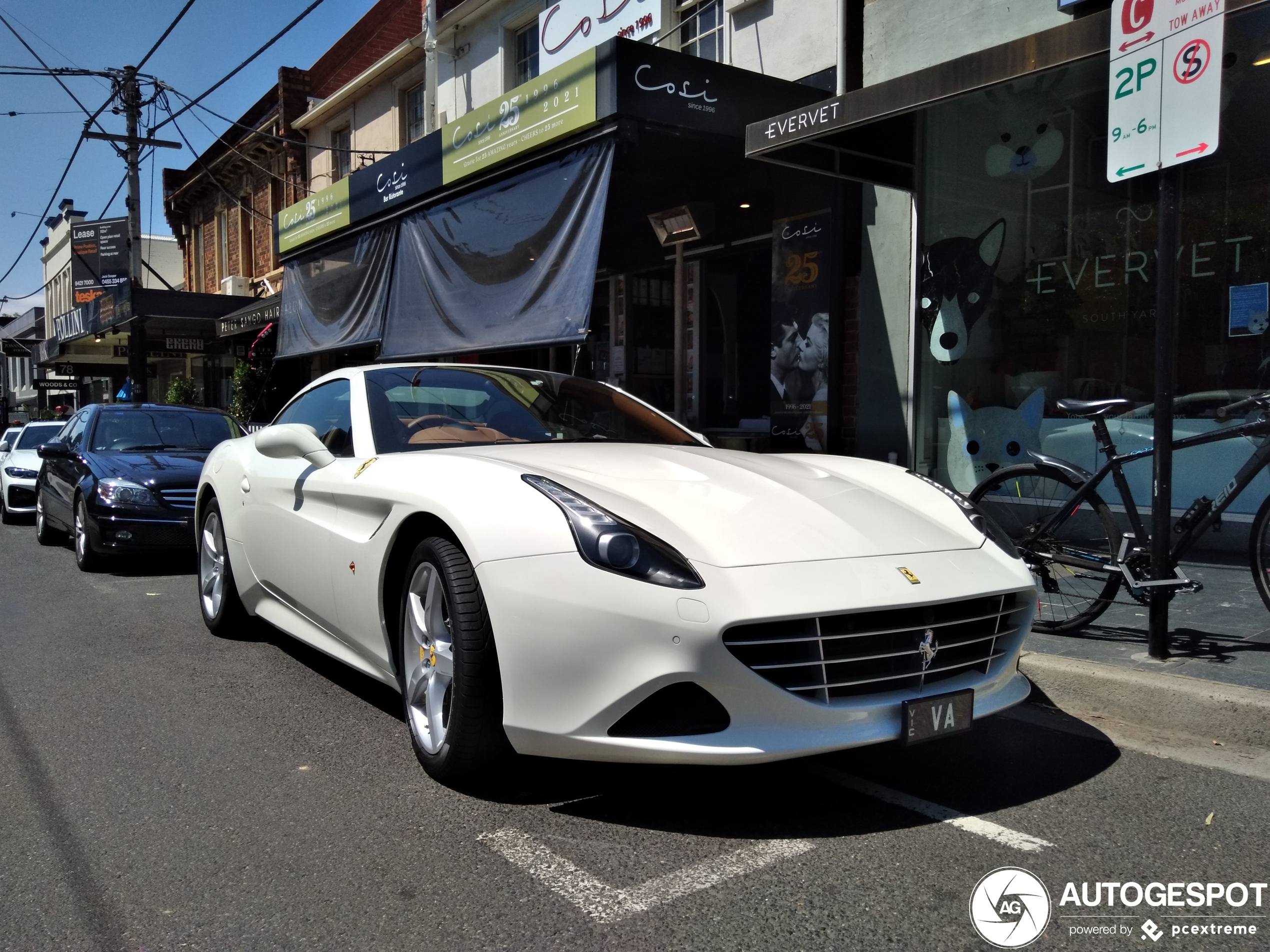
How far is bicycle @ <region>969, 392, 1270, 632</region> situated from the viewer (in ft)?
14.8

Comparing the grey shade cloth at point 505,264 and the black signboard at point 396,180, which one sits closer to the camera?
the grey shade cloth at point 505,264

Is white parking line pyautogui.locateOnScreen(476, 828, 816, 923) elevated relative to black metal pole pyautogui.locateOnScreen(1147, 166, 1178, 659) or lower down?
lower down

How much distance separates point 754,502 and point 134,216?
63.2 ft

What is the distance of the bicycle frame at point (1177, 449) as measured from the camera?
4477 millimetres

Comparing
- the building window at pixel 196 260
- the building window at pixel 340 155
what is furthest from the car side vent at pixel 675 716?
the building window at pixel 196 260

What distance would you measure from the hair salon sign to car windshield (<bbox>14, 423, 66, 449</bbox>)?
8.28 m

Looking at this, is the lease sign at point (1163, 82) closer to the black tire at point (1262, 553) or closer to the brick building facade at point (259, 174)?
the black tire at point (1262, 553)

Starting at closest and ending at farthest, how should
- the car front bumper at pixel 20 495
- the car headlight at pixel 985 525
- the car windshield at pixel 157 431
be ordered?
the car headlight at pixel 985 525, the car windshield at pixel 157 431, the car front bumper at pixel 20 495

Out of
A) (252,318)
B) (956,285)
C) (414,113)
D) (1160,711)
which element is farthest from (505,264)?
(252,318)

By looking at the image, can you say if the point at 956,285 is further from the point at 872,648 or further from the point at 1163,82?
the point at 872,648

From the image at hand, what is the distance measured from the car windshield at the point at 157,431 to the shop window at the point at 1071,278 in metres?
6.32

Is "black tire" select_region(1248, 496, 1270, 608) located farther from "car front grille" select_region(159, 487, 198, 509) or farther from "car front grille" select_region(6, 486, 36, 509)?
"car front grille" select_region(6, 486, 36, 509)

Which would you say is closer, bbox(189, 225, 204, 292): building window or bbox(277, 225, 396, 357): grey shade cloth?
bbox(277, 225, 396, 357): grey shade cloth

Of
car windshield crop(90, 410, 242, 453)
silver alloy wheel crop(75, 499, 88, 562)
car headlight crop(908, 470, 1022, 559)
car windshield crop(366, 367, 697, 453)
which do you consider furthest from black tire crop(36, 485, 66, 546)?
car headlight crop(908, 470, 1022, 559)
